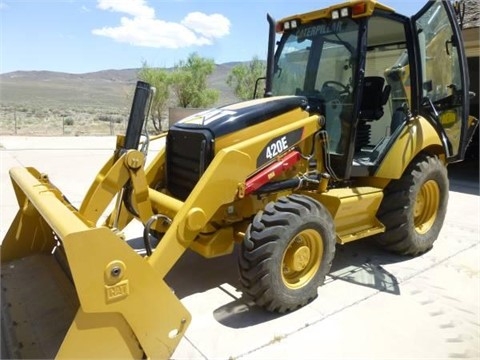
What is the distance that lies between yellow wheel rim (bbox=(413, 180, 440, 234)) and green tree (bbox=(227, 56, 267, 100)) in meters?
18.8

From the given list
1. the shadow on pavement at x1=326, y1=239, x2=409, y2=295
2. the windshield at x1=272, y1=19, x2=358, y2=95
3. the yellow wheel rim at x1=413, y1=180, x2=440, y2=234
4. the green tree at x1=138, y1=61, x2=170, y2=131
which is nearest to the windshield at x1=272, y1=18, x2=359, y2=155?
the windshield at x1=272, y1=19, x2=358, y2=95

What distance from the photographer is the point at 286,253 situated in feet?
11.5

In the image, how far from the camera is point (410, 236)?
179 inches

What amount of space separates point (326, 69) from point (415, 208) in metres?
1.83

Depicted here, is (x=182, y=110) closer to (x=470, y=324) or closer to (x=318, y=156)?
(x=318, y=156)

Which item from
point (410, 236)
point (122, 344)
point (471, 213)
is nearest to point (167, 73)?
point (471, 213)

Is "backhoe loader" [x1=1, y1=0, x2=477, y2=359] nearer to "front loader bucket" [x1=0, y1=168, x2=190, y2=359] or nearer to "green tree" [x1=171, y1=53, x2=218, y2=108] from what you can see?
"front loader bucket" [x1=0, y1=168, x2=190, y2=359]

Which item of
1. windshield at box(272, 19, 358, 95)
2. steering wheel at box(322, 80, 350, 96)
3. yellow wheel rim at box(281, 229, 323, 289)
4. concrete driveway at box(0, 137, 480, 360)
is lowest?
concrete driveway at box(0, 137, 480, 360)

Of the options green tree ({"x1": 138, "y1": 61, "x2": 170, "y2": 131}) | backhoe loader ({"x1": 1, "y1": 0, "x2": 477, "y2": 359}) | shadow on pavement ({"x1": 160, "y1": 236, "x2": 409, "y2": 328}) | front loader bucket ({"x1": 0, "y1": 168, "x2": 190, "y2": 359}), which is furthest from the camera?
green tree ({"x1": 138, "y1": 61, "x2": 170, "y2": 131})

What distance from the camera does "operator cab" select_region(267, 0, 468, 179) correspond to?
13.3ft

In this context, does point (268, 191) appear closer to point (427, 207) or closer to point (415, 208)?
point (415, 208)

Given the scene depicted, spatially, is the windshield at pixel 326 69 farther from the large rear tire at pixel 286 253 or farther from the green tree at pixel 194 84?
the green tree at pixel 194 84

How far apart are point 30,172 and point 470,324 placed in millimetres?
3895

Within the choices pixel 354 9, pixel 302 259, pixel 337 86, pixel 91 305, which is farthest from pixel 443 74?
pixel 91 305
